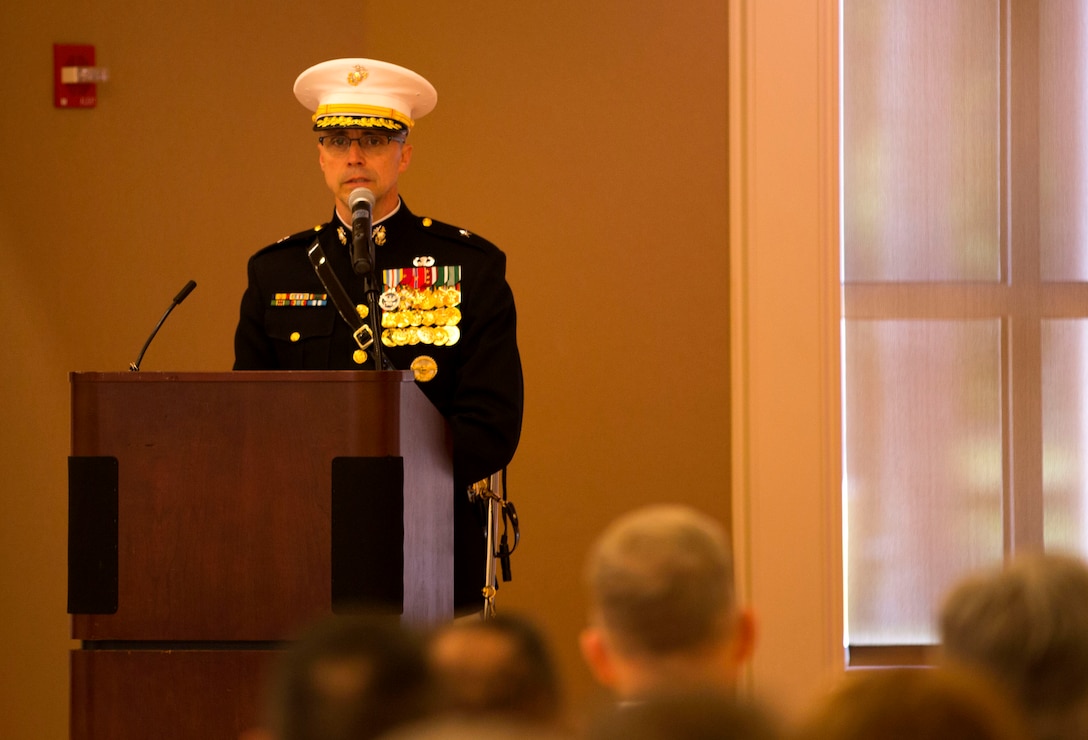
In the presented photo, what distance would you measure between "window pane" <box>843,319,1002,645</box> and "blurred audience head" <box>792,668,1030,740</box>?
11.3 feet

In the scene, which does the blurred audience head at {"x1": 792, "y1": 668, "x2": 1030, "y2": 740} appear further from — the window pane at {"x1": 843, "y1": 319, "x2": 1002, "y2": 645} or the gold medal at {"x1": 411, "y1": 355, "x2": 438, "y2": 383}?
the window pane at {"x1": 843, "y1": 319, "x2": 1002, "y2": 645}

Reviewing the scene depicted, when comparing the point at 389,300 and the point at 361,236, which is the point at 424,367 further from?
the point at 361,236

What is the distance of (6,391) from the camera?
4.03m

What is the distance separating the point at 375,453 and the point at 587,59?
2.29m

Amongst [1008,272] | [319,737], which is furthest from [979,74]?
[319,737]

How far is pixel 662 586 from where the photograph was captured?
1.40 metres

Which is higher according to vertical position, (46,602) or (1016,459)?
(1016,459)

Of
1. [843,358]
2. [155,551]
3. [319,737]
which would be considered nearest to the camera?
[319,737]

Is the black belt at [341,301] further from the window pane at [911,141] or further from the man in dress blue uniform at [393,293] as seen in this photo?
the window pane at [911,141]

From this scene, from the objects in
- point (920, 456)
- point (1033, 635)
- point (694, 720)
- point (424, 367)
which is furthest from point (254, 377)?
point (920, 456)

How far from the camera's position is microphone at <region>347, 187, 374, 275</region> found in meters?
2.44

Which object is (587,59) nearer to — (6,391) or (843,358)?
(843,358)

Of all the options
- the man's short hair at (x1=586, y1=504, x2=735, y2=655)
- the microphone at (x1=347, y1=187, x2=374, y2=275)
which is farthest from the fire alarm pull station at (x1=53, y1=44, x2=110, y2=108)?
the man's short hair at (x1=586, y1=504, x2=735, y2=655)

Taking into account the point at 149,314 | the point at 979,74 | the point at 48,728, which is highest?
the point at 979,74
